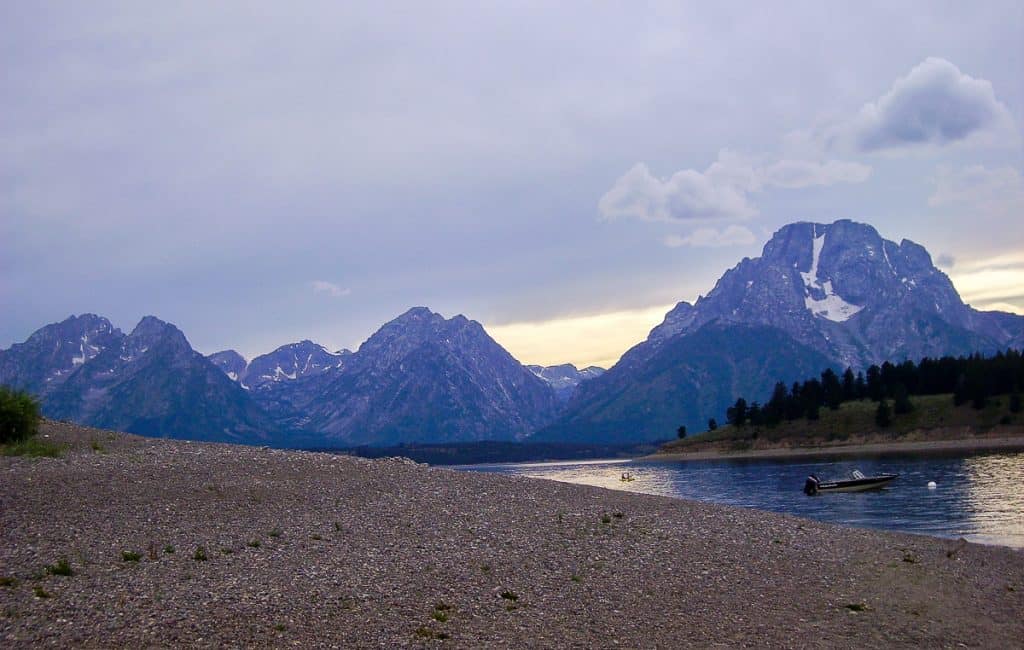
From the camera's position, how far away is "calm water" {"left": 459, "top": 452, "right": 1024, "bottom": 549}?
54.1m

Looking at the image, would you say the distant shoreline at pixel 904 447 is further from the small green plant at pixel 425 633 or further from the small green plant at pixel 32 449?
the small green plant at pixel 425 633

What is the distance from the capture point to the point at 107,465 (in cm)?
3541

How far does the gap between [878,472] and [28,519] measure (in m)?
104

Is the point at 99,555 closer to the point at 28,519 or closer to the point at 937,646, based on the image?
the point at 28,519

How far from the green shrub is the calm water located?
48495 mm

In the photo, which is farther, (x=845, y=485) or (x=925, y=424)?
(x=925, y=424)

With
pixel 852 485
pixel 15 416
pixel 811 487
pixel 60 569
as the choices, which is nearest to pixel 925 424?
pixel 852 485

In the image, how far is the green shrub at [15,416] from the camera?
41.6m

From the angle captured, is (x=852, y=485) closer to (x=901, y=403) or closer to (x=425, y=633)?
(x=425, y=633)

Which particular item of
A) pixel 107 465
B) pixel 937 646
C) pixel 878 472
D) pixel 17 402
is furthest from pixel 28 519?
pixel 878 472

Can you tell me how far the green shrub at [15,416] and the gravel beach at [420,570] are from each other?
5.32m

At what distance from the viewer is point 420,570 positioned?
25.7 meters

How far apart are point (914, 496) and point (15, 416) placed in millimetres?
68354

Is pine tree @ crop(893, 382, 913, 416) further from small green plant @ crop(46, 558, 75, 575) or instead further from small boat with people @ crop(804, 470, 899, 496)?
small green plant @ crop(46, 558, 75, 575)
